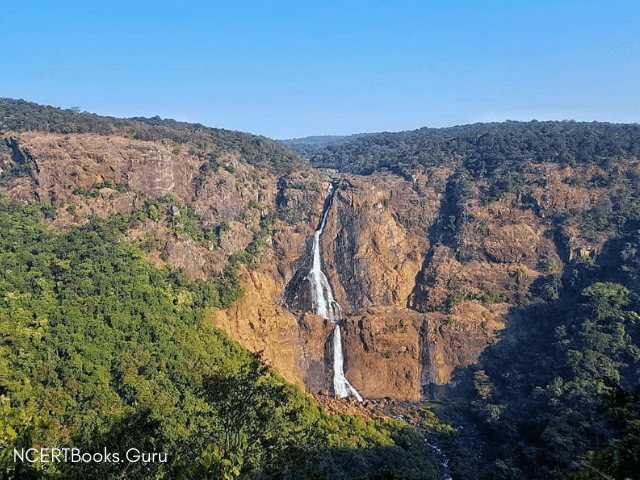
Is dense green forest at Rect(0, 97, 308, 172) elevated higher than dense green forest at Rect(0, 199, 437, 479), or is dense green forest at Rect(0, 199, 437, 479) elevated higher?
dense green forest at Rect(0, 97, 308, 172)

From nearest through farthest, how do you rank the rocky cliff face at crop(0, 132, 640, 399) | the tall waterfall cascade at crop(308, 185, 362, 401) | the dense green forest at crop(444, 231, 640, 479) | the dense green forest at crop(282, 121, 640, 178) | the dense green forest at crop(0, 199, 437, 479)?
1. the dense green forest at crop(0, 199, 437, 479)
2. the dense green forest at crop(444, 231, 640, 479)
3. the tall waterfall cascade at crop(308, 185, 362, 401)
4. the rocky cliff face at crop(0, 132, 640, 399)
5. the dense green forest at crop(282, 121, 640, 178)

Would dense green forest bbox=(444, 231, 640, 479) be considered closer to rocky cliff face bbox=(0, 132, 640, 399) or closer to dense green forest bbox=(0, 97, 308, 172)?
rocky cliff face bbox=(0, 132, 640, 399)

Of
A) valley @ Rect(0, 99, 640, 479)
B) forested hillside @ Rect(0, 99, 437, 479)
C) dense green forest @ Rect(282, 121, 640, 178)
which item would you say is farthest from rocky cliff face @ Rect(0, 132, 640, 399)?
dense green forest @ Rect(282, 121, 640, 178)

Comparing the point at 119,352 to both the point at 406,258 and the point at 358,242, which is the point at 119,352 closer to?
the point at 358,242

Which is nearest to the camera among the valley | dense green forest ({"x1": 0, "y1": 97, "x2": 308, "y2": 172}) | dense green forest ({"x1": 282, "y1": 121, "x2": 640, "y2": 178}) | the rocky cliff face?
the valley

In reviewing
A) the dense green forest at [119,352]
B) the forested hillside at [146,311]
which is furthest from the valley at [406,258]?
the dense green forest at [119,352]

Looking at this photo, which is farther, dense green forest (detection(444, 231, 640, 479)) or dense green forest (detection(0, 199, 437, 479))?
dense green forest (detection(444, 231, 640, 479))

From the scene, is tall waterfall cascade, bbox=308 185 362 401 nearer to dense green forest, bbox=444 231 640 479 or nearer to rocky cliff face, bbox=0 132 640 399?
rocky cliff face, bbox=0 132 640 399
